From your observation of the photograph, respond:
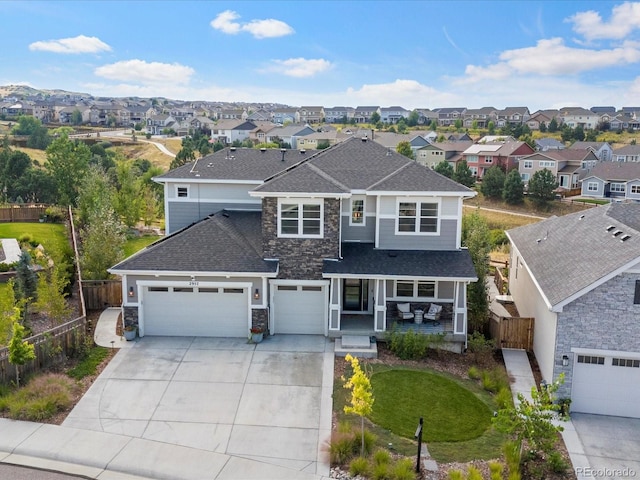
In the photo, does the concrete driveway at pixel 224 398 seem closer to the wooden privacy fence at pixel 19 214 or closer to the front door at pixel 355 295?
the front door at pixel 355 295

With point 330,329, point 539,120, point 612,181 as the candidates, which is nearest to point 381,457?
point 330,329

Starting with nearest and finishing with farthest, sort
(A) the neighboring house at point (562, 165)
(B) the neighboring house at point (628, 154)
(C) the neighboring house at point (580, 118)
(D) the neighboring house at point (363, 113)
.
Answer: (A) the neighboring house at point (562, 165) → (B) the neighboring house at point (628, 154) → (C) the neighboring house at point (580, 118) → (D) the neighboring house at point (363, 113)

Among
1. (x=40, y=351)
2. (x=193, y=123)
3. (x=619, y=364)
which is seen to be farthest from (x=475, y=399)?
(x=193, y=123)

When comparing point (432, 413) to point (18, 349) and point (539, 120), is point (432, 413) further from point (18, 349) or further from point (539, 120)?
point (539, 120)

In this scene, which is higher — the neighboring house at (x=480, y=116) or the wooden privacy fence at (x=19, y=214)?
the neighboring house at (x=480, y=116)

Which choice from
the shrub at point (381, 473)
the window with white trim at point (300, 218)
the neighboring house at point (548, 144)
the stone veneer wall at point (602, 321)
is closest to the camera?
the shrub at point (381, 473)

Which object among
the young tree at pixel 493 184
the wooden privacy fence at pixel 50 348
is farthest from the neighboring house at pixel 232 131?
the wooden privacy fence at pixel 50 348
